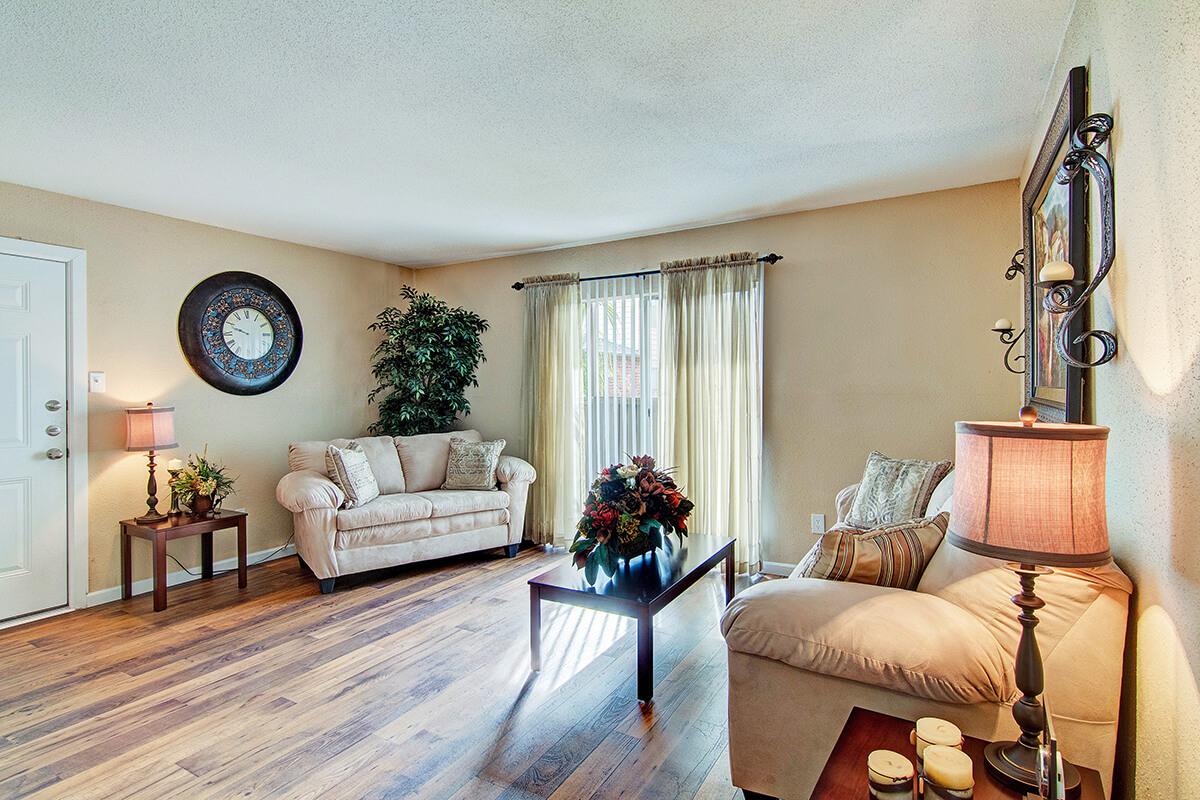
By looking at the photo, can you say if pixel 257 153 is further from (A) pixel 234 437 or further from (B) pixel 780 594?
(B) pixel 780 594

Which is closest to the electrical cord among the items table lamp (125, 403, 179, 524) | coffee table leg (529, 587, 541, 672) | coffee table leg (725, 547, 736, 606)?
table lamp (125, 403, 179, 524)

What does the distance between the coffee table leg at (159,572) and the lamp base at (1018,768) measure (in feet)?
13.3

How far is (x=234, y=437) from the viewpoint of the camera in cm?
455

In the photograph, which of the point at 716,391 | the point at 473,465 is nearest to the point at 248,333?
the point at 473,465

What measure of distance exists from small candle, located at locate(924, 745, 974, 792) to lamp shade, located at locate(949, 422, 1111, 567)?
1.25ft

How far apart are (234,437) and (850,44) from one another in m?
4.53

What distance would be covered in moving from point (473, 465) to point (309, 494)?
1.25 metres

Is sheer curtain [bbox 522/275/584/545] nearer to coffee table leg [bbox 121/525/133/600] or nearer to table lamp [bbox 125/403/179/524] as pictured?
Result: table lamp [bbox 125/403/179/524]

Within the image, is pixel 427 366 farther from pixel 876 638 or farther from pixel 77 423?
pixel 876 638

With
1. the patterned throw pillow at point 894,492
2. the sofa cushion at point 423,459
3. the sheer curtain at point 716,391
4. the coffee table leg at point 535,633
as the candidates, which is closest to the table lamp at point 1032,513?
the patterned throw pillow at point 894,492

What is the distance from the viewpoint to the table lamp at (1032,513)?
3.86 feet

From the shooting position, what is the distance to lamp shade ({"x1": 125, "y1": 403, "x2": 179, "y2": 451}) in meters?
3.77

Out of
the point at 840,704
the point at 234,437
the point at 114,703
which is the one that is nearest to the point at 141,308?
the point at 234,437

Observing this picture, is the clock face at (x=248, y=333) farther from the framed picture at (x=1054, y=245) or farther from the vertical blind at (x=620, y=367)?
the framed picture at (x=1054, y=245)
